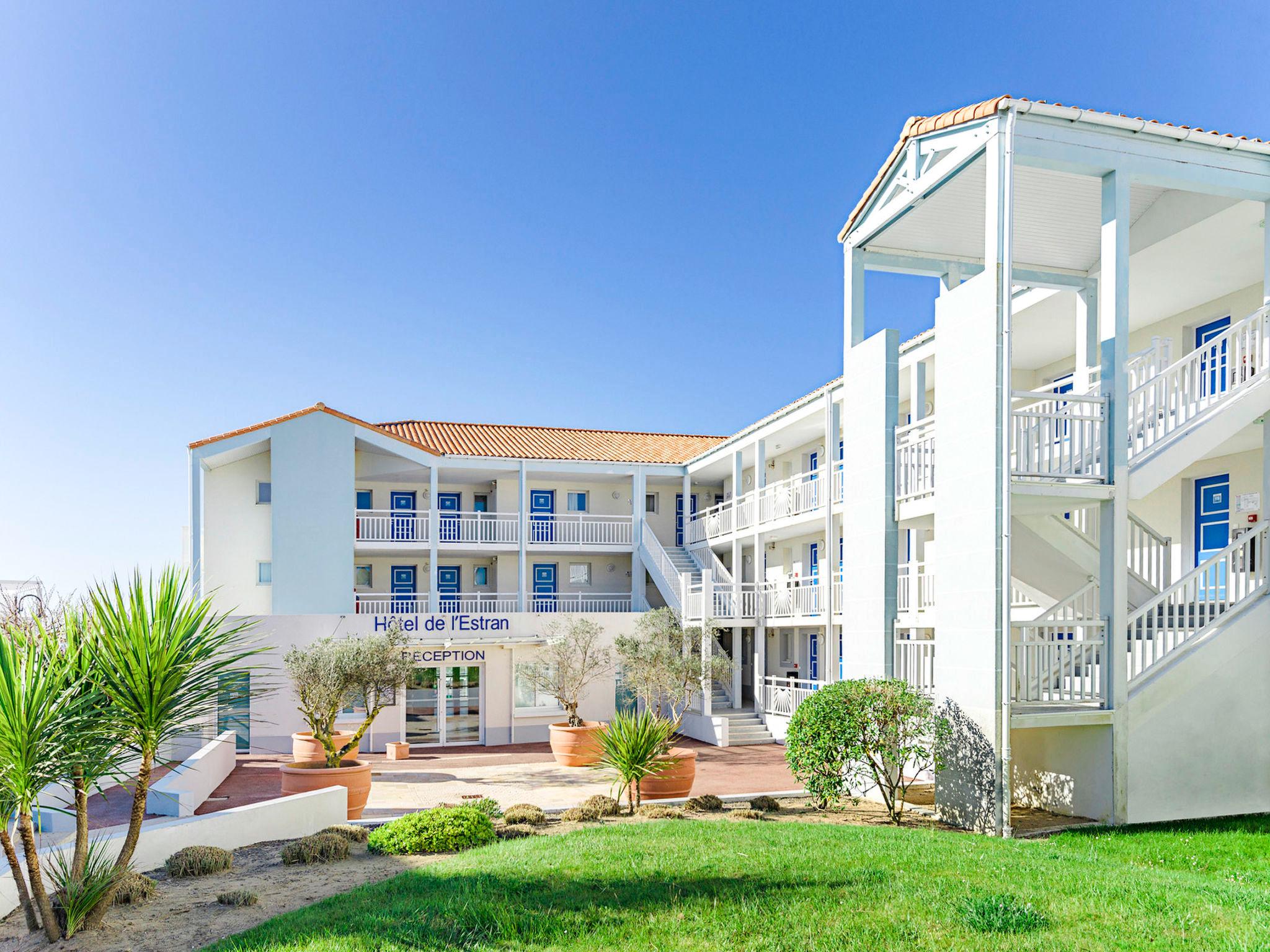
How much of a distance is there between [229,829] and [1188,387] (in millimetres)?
11863

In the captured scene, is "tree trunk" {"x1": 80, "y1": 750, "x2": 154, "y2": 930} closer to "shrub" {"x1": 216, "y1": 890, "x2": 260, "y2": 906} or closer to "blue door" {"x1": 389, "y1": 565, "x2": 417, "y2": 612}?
"shrub" {"x1": 216, "y1": 890, "x2": 260, "y2": 906}

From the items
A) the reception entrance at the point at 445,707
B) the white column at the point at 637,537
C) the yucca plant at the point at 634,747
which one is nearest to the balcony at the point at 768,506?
the white column at the point at 637,537

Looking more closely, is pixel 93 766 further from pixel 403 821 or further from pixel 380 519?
pixel 380 519

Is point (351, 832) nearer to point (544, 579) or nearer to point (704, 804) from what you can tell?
point (704, 804)

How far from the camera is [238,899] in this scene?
276 inches

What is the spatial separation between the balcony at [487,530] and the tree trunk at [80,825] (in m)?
19.9

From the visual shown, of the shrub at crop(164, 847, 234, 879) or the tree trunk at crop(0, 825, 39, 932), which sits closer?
the tree trunk at crop(0, 825, 39, 932)

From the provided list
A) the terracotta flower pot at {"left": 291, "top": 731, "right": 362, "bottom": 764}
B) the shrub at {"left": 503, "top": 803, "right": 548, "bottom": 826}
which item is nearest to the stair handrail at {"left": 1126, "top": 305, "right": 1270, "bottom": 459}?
the shrub at {"left": 503, "top": 803, "right": 548, "bottom": 826}

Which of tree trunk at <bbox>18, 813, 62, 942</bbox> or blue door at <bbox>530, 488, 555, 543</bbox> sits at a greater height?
blue door at <bbox>530, 488, 555, 543</bbox>

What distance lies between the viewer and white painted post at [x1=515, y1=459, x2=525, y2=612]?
27.4 meters

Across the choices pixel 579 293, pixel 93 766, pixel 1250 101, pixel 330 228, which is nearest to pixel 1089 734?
pixel 93 766

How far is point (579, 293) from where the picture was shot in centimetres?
3017

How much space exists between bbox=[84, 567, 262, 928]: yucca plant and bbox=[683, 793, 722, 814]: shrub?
245 inches

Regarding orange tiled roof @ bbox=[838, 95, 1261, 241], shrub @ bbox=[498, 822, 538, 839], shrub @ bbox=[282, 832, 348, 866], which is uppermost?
orange tiled roof @ bbox=[838, 95, 1261, 241]
